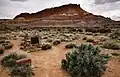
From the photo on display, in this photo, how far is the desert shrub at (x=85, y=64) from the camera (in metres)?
9.32

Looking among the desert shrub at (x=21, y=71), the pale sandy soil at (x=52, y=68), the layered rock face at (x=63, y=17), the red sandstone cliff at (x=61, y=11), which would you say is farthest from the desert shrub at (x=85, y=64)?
the red sandstone cliff at (x=61, y=11)

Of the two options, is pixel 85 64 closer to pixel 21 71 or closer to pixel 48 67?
pixel 48 67

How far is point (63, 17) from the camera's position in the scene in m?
128

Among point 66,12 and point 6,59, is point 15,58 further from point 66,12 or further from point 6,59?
point 66,12

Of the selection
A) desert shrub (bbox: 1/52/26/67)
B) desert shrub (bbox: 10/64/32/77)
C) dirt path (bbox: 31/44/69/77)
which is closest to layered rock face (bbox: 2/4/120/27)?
dirt path (bbox: 31/44/69/77)

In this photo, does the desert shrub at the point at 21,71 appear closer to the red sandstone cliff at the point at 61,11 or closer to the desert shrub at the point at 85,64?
the desert shrub at the point at 85,64

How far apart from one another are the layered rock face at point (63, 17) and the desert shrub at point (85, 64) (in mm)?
102829

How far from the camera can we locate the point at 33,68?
10.4m

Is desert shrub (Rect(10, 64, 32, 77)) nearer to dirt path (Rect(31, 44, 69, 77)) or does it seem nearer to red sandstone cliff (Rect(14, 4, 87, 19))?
dirt path (Rect(31, 44, 69, 77))

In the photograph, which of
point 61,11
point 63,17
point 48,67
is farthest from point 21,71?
point 61,11

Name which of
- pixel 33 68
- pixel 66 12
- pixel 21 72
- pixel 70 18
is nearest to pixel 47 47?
pixel 33 68

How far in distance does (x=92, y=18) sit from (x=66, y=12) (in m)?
21.0

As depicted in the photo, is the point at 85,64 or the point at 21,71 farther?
the point at 85,64

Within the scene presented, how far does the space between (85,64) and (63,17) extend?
119 m
